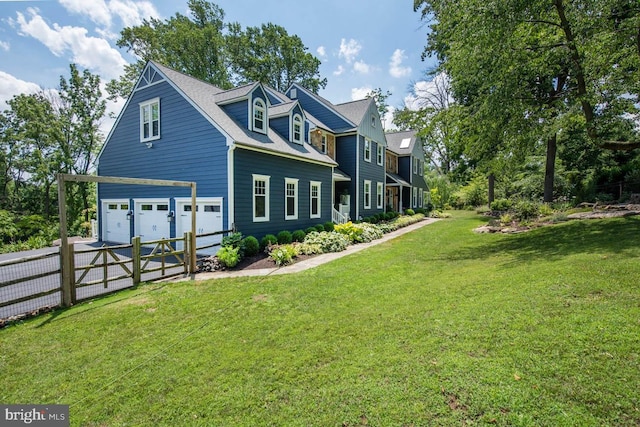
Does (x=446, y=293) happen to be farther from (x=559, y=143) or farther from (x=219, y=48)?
(x=219, y=48)

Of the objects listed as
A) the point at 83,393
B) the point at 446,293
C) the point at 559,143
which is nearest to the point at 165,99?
the point at 83,393

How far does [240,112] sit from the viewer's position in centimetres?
1230

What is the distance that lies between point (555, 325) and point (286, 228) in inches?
406

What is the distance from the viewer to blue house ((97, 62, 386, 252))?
10.9 m

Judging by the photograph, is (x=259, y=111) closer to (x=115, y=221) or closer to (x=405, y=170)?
(x=115, y=221)

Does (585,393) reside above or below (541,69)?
below

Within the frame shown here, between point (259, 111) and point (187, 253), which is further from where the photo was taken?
point (259, 111)

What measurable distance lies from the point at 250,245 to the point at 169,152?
5641 mm

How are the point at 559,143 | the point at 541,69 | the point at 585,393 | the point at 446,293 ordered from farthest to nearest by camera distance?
1. the point at 559,143
2. the point at 541,69
3. the point at 446,293
4. the point at 585,393

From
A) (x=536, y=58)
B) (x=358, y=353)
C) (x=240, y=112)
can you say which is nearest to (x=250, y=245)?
(x=240, y=112)

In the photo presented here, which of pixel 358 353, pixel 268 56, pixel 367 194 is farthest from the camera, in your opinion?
pixel 268 56

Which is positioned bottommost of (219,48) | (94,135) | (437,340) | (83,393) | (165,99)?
(83,393)

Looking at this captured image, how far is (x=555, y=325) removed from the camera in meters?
3.76

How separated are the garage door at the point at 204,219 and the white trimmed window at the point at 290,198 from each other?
121 inches
